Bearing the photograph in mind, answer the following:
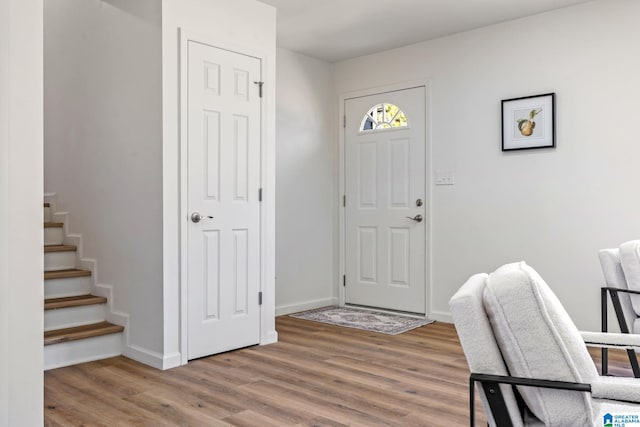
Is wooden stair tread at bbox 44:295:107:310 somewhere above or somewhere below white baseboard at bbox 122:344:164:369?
above

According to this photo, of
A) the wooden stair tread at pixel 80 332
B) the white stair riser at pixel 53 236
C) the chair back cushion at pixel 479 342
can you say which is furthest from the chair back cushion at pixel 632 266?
the white stair riser at pixel 53 236

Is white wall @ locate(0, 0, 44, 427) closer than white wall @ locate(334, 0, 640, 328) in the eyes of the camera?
Yes

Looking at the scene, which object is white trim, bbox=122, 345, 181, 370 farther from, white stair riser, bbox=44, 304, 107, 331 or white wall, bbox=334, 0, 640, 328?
white wall, bbox=334, 0, 640, 328

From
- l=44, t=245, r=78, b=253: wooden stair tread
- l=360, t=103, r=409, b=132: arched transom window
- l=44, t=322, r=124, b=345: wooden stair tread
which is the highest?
l=360, t=103, r=409, b=132: arched transom window

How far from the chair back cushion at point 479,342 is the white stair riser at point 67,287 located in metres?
3.32

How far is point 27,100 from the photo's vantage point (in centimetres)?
217

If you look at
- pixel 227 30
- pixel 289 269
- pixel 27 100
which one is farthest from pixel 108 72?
pixel 289 269

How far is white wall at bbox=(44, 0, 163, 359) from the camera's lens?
348cm

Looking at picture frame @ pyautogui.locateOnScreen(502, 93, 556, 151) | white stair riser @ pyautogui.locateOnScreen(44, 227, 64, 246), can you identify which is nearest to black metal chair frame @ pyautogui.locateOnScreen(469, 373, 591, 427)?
picture frame @ pyautogui.locateOnScreen(502, 93, 556, 151)

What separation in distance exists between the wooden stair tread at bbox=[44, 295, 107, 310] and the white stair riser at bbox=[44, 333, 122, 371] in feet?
0.98

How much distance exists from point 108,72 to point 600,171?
363 cm

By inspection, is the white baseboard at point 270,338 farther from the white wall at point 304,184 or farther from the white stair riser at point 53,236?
the white stair riser at point 53,236

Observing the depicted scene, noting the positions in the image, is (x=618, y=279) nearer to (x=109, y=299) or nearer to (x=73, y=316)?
(x=109, y=299)

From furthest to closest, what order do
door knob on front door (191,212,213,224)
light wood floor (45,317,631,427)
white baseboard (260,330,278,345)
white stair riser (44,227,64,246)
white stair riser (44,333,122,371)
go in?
white stair riser (44,227,64,246) → white baseboard (260,330,278,345) → door knob on front door (191,212,213,224) → white stair riser (44,333,122,371) → light wood floor (45,317,631,427)
